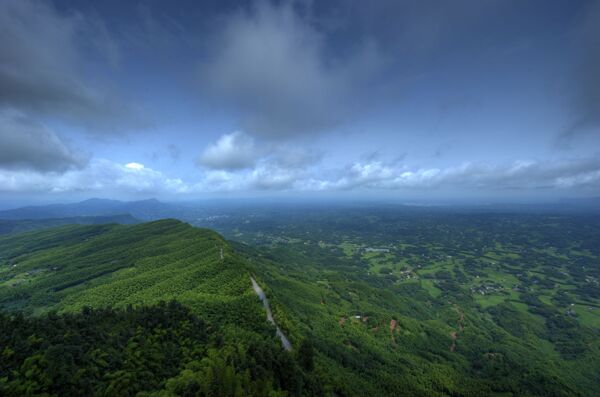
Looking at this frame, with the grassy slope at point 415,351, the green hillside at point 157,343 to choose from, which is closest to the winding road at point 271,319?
the grassy slope at point 415,351

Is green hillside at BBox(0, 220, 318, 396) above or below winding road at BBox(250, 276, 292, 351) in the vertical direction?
above

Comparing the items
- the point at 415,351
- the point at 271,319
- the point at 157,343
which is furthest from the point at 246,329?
the point at 415,351

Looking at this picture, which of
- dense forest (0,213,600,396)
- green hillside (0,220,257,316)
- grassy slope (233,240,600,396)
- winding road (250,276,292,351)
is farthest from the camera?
green hillside (0,220,257,316)

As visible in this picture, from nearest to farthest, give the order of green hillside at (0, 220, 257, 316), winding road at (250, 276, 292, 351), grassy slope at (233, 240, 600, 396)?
winding road at (250, 276, 292, 351) < grassy slope at (233, 240, 600, 396) < green hillside at (0, 220, 257, 316)

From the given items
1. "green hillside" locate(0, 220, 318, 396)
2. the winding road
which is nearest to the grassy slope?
the winding road

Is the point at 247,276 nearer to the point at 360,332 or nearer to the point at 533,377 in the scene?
the point at 360,332

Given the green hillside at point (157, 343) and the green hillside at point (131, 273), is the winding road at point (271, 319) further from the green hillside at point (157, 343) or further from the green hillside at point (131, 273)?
the green hillside at point (131, 273)

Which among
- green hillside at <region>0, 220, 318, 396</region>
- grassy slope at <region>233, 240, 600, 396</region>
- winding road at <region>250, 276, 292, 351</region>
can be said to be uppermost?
green hillside at <region>0, 220, 318, 396</region>

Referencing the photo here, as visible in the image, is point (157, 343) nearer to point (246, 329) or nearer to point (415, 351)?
point (246, 329)

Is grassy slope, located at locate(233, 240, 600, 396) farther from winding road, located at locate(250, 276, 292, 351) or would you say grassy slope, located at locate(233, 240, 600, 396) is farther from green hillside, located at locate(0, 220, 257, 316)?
green hillside, located at locate(0, 220, 257, 316)

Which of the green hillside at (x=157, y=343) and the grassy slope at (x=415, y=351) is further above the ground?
the green hillside at (x=157, y=343)

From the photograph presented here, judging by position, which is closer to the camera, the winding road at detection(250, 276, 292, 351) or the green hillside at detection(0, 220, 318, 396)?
the green hillside at detection(0, 220, 318, 396)

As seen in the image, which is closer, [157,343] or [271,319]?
[157,343]
